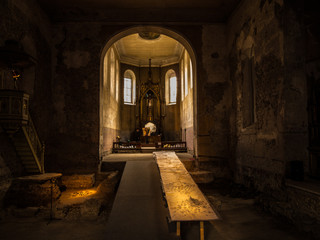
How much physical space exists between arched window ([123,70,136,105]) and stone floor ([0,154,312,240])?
525 inches

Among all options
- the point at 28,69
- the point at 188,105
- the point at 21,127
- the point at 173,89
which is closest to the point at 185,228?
the point at 21,127

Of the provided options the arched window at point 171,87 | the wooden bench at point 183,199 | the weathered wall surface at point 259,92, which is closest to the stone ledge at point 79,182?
the wooden bench at point 183,199

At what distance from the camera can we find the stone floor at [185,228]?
4139mm

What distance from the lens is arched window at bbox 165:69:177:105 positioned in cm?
1812

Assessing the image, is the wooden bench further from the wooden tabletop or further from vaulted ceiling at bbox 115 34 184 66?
vaulted ceiling at bbox 115 34 184 66

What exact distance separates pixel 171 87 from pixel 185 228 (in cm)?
1482

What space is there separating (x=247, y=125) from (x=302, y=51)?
2788mm

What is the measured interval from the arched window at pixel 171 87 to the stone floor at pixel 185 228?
13084 millimetres

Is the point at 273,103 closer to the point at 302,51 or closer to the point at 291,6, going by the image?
the point at 302,51

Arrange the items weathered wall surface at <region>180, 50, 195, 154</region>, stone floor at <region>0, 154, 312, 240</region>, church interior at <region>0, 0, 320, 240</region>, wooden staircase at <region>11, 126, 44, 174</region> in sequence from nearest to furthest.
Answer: stone floor at <region>0, 154, 312, 240</region>
church interior at <region>0, 0, 320, 240</region>
wooden staircase at <region>11, 126, 44, 174</region>
weathered wall surface at <region>180, 50, 195, 154</region>

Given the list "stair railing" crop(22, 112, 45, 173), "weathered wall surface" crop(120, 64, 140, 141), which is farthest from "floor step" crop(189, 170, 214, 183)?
"weathered wall surface" crop(120, 64, 140, 141)

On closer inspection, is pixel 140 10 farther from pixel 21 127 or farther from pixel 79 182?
pixel 79 182

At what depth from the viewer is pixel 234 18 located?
8.44 meters

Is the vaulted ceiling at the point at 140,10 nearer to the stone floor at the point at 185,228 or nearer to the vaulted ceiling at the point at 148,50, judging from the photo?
the vaulted ceiling at the point at 148,50
